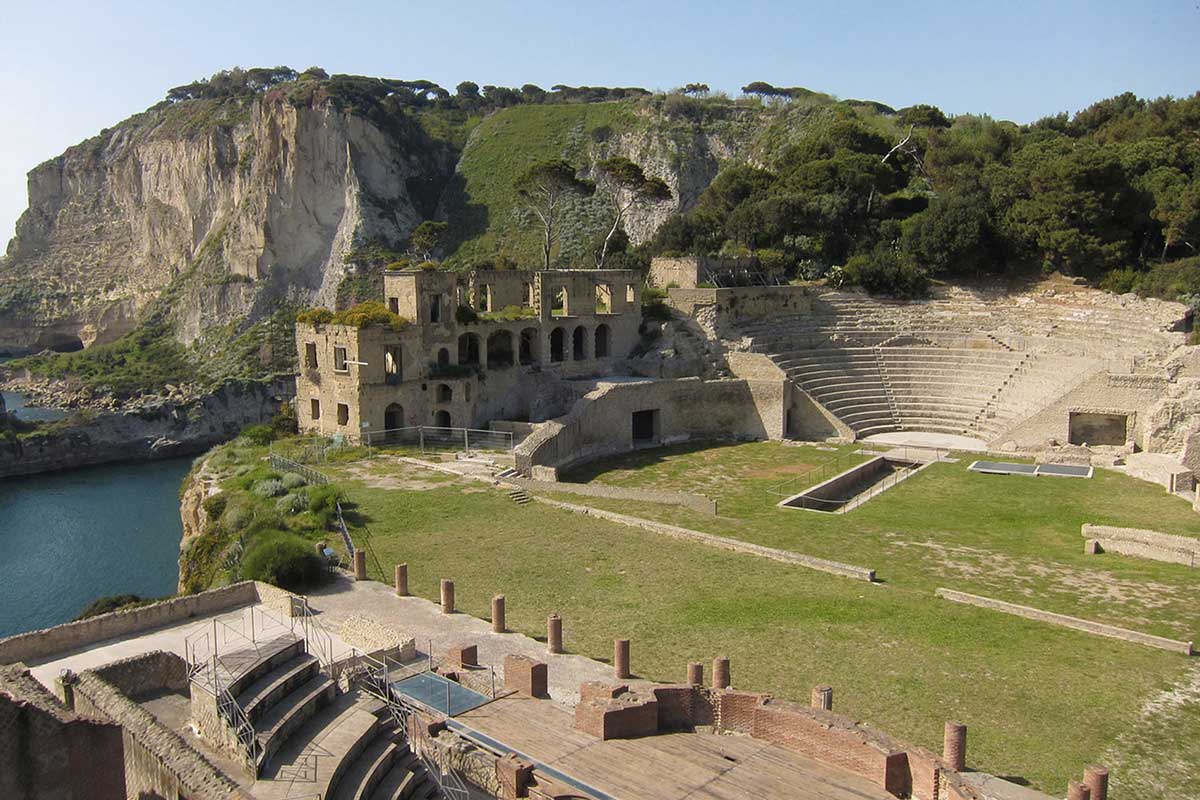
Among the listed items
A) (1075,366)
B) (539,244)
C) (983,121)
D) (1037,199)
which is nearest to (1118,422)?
(1075,366)

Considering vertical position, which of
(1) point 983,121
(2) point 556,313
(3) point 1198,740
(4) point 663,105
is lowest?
(3) point 1198,740

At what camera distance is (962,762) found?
42.4 feet

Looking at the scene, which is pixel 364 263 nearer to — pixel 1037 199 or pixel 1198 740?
pixel 1037 199

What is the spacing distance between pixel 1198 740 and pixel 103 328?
317 feet

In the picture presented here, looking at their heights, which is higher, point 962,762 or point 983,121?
point 983,121

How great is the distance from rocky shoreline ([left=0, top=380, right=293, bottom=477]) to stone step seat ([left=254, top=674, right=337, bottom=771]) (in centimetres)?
5058

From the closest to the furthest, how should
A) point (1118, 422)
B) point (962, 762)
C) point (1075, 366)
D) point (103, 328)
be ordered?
point (962, 762) → point (1118, 422) → point (1075, 366) → point (103, 328)

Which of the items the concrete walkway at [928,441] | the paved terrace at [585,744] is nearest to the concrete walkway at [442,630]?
the paved terrace at [585,744]

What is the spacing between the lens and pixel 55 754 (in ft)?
32.0

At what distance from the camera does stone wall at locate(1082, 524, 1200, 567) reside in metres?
23.2

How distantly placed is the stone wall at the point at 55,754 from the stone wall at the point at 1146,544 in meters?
22.9

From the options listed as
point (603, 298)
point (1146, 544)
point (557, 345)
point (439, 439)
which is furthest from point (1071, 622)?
point (603, 298)

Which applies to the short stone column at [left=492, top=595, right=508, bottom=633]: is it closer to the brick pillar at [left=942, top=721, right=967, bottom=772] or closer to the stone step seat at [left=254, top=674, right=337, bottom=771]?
the stone step seat at [left=254, top=674, right=337, bottom=771]

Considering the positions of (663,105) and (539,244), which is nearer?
(539,244)
